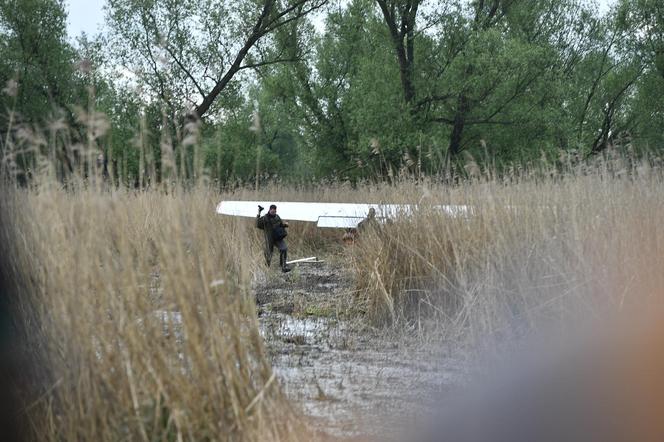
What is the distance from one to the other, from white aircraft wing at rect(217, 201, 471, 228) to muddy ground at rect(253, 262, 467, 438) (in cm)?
84

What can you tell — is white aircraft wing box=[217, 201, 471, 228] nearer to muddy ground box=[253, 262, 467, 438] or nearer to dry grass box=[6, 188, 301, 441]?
muddy ground box=[253, 262, 467, 438]

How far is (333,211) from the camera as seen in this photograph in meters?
13.5

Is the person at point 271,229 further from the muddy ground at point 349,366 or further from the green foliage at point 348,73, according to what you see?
the green foliage at point 348,73

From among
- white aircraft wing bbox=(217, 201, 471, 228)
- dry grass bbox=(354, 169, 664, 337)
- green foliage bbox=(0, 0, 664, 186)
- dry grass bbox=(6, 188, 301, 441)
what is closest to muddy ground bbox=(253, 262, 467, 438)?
dry grass bbox=(354, 169, 664, 337)

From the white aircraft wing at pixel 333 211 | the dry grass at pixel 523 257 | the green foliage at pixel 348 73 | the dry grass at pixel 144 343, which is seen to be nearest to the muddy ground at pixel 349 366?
the dry grass at pixel 523 257

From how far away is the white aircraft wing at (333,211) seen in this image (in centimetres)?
759

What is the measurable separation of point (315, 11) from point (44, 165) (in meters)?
22.5

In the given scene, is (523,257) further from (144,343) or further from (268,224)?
(268,224)

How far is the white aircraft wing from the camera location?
759 cm

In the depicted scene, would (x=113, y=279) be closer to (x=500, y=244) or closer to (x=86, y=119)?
(x=86, y=119)

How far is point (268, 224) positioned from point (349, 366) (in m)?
5.39

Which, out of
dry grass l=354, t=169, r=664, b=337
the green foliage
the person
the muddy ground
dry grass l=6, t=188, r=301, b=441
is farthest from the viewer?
the green foliage

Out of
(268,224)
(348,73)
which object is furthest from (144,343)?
(348,73)

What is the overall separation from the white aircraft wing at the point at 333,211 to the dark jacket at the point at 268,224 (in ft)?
0.83
